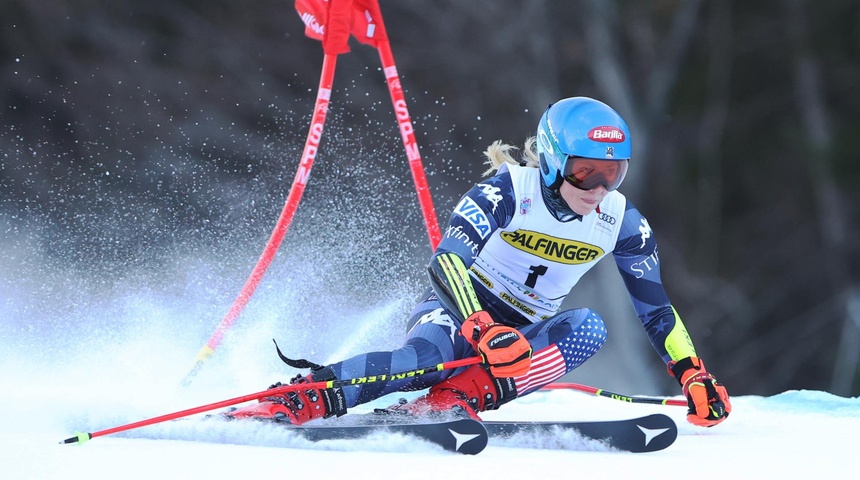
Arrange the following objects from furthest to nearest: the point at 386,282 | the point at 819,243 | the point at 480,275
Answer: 1. the point at 819,243
2. the point at 386,282
3. the point at 480,275

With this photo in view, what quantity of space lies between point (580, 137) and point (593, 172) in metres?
0.12

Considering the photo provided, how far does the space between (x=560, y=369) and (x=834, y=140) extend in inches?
465

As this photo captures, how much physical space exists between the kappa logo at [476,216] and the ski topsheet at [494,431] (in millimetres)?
645

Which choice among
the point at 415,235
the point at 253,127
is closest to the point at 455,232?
the point at 415,235

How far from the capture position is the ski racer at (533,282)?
392cm

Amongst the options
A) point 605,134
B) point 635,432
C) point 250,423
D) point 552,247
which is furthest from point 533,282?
point 250,423

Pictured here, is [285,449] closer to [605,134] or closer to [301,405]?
[301,405]

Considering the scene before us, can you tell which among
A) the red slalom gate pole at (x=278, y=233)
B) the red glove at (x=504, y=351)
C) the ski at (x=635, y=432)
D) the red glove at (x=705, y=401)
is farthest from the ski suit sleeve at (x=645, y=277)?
the red slalom gate pole at (x=278, y=233)

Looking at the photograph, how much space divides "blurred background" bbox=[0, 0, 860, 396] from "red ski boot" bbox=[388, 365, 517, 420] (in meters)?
5.47

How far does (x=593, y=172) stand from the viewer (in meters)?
4.02

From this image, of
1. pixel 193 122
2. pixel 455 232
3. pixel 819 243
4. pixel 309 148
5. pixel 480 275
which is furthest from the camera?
pixel 819 243

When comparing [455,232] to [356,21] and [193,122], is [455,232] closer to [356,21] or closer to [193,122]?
[356,21]

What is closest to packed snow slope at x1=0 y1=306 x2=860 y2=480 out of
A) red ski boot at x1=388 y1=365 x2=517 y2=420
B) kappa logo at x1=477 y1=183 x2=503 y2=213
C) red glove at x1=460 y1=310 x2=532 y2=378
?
red glove at x1=460 y1=310 x2=532 y2=378

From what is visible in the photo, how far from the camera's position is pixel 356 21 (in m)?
5.26
